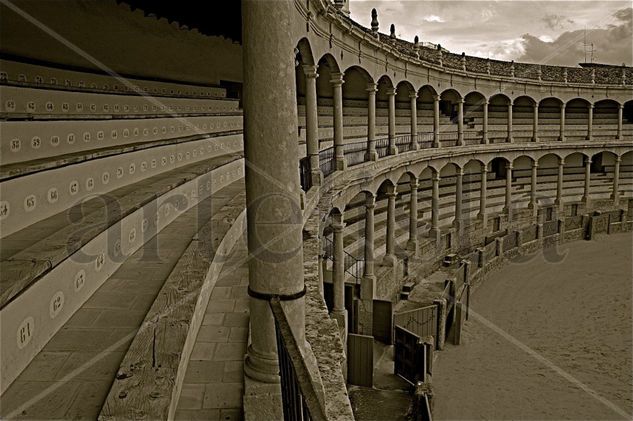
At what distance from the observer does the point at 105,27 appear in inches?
360

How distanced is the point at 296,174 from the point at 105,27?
706cm

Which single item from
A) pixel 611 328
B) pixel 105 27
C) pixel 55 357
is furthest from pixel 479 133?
pixel 55 357

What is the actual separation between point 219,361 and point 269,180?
1.26m

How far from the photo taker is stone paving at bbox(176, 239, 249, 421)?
3150mm

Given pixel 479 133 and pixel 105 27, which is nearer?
pixel 105 27

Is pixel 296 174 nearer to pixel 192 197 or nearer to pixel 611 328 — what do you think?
pixel 192 197

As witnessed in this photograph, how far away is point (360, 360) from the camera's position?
31.0 feet

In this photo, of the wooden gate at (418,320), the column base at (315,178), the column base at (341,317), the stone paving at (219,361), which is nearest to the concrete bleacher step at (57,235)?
the stone paving at (219,361)

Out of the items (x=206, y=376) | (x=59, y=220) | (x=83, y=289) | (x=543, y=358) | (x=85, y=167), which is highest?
(x=85, y=167)

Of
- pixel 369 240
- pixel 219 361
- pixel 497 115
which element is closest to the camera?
pixel 219 361

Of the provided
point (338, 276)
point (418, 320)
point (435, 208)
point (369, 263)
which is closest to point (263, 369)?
point (338, 276)

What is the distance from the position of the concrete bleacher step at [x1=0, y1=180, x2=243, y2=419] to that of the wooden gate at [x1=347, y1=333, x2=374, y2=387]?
476cm

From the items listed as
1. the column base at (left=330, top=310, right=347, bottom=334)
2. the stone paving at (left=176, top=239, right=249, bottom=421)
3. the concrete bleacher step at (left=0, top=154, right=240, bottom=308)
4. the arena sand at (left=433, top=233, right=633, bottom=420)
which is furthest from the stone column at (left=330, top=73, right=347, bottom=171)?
the stone paving at (left=176, top=239, right=249, bottom=421)

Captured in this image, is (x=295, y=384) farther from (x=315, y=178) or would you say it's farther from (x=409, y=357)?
(x=409, y=357)
